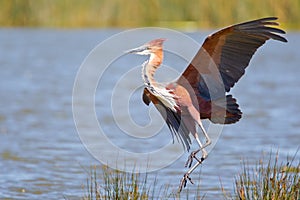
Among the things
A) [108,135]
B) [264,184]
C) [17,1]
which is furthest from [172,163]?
[17,1]

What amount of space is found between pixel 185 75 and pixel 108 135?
565 centimetres

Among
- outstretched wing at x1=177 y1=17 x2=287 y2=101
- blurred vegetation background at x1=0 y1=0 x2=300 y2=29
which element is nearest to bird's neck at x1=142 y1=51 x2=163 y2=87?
outstretched wing at x1=177 y1=17 x2=287 y2=101

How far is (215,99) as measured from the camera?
5.87m

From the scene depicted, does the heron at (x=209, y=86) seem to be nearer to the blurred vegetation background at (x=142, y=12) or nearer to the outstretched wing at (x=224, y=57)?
the outstretched wing at (x=224, y=57)

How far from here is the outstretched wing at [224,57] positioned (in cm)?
553

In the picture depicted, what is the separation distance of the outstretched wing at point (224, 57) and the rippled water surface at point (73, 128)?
1862 mm

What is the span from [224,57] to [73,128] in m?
6.52

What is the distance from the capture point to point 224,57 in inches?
230

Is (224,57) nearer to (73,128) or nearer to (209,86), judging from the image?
(209,86)

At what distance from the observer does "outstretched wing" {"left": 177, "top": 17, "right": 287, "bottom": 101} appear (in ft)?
18.1

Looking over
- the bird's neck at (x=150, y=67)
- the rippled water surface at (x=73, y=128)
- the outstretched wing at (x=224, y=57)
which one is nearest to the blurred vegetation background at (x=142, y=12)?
the rippled water surface at (x=73, y=128)

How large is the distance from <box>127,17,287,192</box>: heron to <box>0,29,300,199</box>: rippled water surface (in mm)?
1817

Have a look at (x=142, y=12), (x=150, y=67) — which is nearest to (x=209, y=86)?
(x=150, y=67)

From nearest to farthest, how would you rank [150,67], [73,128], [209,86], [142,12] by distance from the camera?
1. [150,67]
2. [209,86]
3. [73,128]
4. [142,12]
